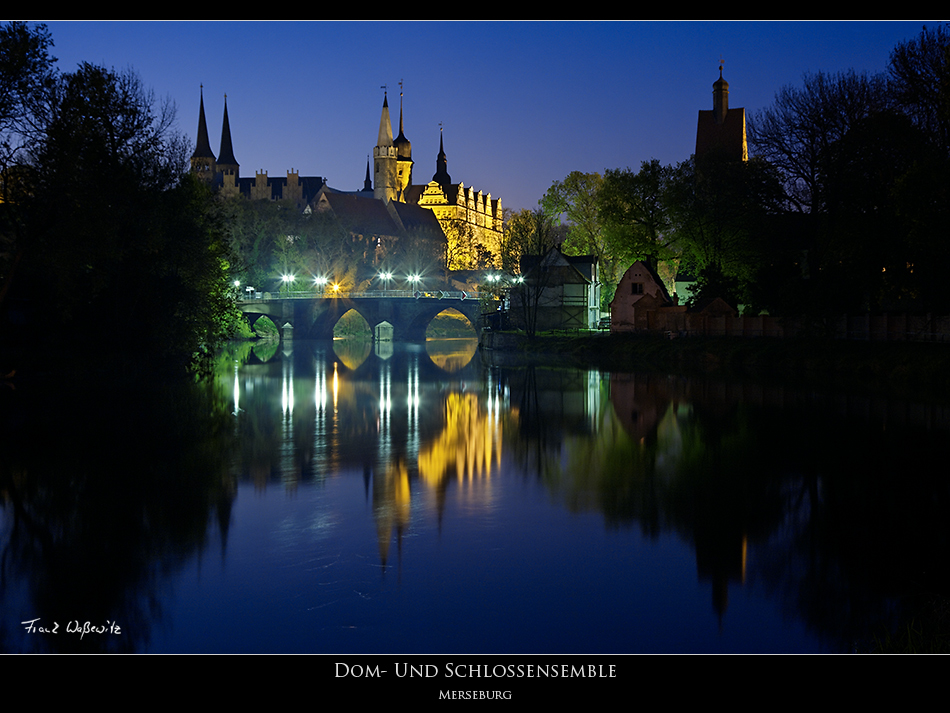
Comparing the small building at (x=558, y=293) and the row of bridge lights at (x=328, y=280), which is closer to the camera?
the small building at (x=558, y=293)

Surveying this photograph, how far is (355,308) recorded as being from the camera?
101 metres

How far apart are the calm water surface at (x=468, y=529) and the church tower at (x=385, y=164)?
151m

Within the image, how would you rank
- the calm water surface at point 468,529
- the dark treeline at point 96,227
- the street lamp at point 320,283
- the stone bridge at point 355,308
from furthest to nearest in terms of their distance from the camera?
the street lamp at point 320,283 < the stone bridge at point 355,308 < the dark treeline at point 96,227 < the calm water surface at point 468,529

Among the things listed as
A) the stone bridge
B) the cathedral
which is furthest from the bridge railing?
the cathedral

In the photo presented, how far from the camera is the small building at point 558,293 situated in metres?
75.1

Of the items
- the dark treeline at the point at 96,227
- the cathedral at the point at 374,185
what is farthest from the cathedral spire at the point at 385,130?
the dark treeline at the point at 96,227

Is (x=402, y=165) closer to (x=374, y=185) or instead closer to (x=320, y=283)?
(x=374, y=185)

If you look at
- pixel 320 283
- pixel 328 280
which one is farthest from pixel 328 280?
pixel 320 283

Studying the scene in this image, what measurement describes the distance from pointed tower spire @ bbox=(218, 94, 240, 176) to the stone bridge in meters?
72.5

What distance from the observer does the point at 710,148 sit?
2596 inches

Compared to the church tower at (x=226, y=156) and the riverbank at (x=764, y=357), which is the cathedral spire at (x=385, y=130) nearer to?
the church tower at (x=226, y=156)

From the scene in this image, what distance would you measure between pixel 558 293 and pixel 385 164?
107904 millimetres

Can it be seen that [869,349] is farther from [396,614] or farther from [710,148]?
[396,614]
